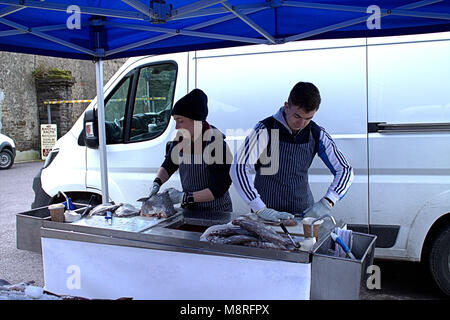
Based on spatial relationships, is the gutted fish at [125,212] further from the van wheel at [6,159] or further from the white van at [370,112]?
the van wheel at [6,159]

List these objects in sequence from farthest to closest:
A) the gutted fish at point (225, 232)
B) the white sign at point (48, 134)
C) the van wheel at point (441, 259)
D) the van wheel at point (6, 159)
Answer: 1. the white sign at point (48, 134)
2. the van wheel at point (6, 159)
3. the van wheel at point (441, 259)
4. the gutted fish at point (225, 232)

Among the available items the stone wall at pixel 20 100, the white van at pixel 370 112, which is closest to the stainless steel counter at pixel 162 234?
the white van at pixel 370 112

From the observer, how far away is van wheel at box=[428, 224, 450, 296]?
3.36 meters

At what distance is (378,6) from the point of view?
2580 mm

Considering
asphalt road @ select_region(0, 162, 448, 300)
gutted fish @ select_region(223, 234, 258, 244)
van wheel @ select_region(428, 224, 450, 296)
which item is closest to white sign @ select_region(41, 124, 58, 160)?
asphalt road @ select_region(0, 162, 448, 300)

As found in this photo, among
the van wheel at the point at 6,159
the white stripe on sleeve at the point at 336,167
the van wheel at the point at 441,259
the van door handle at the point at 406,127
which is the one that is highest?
the van door handle at the point at 406,127

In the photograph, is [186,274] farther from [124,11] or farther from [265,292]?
[124,11]

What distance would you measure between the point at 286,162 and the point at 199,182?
62 centimetres

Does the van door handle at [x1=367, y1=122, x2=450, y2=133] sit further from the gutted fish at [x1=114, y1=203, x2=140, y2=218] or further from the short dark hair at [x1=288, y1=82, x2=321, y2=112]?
the gutted fish at [x1=114, y1=203, x2=140, y2=218]

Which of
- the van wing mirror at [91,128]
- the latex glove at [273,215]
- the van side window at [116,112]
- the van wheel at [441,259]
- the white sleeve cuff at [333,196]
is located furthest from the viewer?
the van side window at [116,112]

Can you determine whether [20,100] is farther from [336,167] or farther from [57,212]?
[336,167]

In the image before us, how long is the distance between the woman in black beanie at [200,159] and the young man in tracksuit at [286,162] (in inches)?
6.8

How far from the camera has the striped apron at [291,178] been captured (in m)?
2.74

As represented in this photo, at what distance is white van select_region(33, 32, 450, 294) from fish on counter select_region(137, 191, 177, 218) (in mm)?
1259
